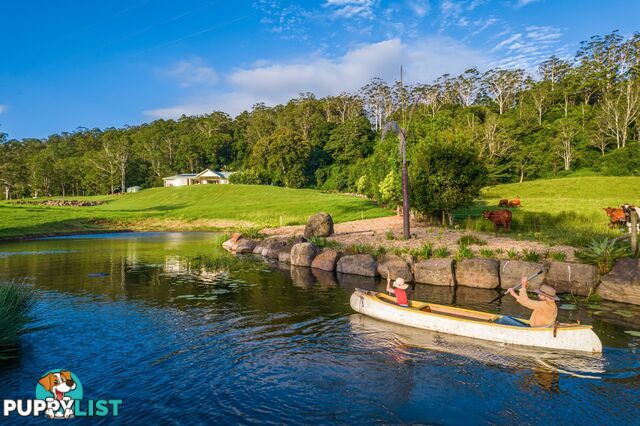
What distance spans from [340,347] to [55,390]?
6.45 meters

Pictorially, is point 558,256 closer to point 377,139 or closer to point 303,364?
point 303,364

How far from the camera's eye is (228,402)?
8375mm

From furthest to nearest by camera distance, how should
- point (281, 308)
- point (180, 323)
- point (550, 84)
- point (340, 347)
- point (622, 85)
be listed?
point (550, 84) → point (622, 85) → point (281, 308) → point (180, 323) → point (340, 347)

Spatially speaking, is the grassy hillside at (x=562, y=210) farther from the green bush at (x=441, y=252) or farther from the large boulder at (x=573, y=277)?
the green bush at (x=441, y=252)

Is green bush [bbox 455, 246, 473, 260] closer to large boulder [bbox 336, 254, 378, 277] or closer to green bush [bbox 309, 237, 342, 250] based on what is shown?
large boulder [bbox 336, 254, 378, 277]

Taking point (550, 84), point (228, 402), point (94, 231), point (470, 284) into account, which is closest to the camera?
point (228, 402)

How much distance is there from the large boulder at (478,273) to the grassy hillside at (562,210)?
4374mm

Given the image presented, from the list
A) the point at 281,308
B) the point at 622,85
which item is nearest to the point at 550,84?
the point at 622,85

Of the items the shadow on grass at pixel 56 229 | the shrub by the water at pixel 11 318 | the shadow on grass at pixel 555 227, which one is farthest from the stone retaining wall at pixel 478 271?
the shadow on grass at pixel 56 229

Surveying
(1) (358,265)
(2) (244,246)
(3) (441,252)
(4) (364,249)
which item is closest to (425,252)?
(3) (441,252)

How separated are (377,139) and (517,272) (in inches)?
3141

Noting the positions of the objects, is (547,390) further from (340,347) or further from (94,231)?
(94,231)

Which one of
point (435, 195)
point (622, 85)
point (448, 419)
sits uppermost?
point (622, 85)

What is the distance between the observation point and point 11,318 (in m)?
11.0
